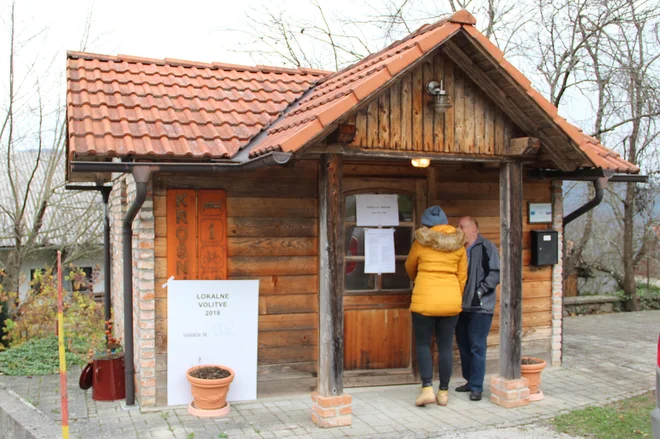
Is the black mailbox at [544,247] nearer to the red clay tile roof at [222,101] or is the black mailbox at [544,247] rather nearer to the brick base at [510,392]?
the red clay tile roof at [222,101]

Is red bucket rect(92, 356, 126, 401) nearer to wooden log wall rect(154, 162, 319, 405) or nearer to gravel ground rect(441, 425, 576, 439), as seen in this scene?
wooden log wall rect(154, 162, 319, 405)

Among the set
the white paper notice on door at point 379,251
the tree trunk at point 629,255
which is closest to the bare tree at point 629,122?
the tree trunk at point 629,255

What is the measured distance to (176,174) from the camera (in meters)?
6.35

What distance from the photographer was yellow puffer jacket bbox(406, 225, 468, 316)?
627 cm

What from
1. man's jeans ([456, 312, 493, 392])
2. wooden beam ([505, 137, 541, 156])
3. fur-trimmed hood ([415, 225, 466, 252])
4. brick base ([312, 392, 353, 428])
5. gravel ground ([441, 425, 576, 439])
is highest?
wooden beam ([505, 137, 541, 156])

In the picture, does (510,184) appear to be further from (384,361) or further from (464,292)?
(384,361)

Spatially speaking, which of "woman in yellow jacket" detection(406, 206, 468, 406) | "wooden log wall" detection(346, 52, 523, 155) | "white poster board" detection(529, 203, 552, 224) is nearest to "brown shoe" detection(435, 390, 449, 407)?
"woman in yellow jacket" detection(406, 206, 468, 406)

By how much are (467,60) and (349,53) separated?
989 centimetres

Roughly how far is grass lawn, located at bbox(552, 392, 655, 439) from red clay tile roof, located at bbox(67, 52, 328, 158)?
161 inches

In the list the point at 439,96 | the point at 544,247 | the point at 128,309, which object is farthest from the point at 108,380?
the point at 544,247

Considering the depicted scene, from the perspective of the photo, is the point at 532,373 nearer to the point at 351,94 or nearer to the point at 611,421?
the point at 611,421

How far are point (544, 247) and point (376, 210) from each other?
2236 millimetres

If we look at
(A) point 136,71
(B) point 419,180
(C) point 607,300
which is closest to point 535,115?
(B) point 419,180

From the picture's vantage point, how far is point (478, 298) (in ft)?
21.8
